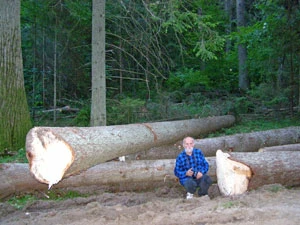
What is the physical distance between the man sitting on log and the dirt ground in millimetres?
551

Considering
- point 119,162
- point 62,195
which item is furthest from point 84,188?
point 119,162

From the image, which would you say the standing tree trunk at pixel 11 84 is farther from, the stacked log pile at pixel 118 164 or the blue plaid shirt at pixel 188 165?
the blue plaid shirt at pixel 188 165

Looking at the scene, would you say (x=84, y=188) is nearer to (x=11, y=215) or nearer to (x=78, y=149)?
(x=11, y=215)

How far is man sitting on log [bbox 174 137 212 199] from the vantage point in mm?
5955

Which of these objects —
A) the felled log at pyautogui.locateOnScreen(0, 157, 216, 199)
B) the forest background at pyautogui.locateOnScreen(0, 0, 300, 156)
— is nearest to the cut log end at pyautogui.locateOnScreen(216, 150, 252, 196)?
the felled log at pyautogui.locateOnScreen(0, 157, 216, 199)

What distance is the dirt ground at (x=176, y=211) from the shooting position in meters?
4.36

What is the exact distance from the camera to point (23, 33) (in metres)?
15.7

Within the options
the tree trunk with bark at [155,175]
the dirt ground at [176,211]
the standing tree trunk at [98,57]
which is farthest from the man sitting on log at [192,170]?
the standing tree trunk at [98,57]

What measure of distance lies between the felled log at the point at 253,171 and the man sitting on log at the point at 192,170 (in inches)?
11.9

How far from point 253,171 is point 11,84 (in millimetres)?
6907

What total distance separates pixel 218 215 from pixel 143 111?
8.34 metres

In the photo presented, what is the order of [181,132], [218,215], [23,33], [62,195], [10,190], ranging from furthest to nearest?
1. [23,33]
2. [181,132]
3. [62,195]
4. [10,190]
5. [218,215]

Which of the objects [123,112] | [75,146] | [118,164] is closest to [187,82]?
[123,112]

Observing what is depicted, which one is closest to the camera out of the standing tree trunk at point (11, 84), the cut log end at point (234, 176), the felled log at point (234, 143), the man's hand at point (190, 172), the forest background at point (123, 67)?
the cut log end at point (234, 176)
